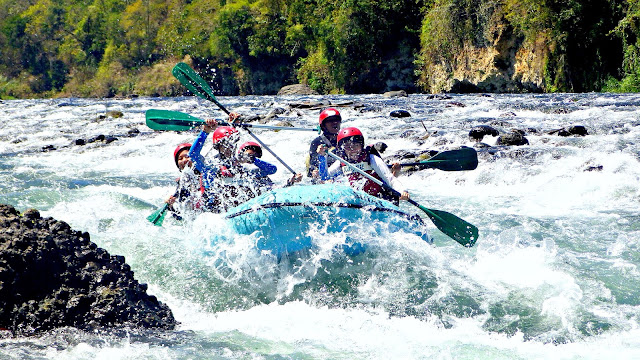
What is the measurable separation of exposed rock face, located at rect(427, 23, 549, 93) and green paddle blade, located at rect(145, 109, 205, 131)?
19.0 metres

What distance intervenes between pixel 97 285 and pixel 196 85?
3.32 m

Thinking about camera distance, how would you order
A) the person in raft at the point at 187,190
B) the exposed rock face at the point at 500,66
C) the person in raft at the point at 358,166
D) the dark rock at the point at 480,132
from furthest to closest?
the exposed rock face at the point at 500,66 → the dark rock at the point at 480,132 → the person in raft at the point at 187,190 → the person in raft at the point at 358,166

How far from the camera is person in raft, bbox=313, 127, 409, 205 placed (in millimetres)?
5457

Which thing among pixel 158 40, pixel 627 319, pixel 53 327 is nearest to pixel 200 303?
pixel 53 327

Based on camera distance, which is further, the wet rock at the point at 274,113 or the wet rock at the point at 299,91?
the wet rock at the point at 299,91

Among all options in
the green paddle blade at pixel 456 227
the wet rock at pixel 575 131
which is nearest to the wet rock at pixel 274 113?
the wet rock at pixel 575 131

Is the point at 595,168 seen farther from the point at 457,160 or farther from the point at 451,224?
the point at 451,224

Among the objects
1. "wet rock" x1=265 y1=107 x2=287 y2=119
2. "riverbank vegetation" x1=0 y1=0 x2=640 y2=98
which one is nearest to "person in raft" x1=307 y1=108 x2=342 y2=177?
"wet rock" x1=265 y1=107 x2=287 y2=119

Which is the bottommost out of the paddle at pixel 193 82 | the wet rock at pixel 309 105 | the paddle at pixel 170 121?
the wet rock at pixel 309 105

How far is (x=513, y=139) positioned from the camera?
10.6 m

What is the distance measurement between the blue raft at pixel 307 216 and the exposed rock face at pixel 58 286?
3.49 feet

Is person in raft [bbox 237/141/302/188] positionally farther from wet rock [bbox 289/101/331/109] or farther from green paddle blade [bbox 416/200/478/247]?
wet rock [bbox 289/101/331/109]

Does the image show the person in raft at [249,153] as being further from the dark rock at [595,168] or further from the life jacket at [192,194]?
the dark rock at [595,168]

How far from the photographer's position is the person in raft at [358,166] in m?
5.46
